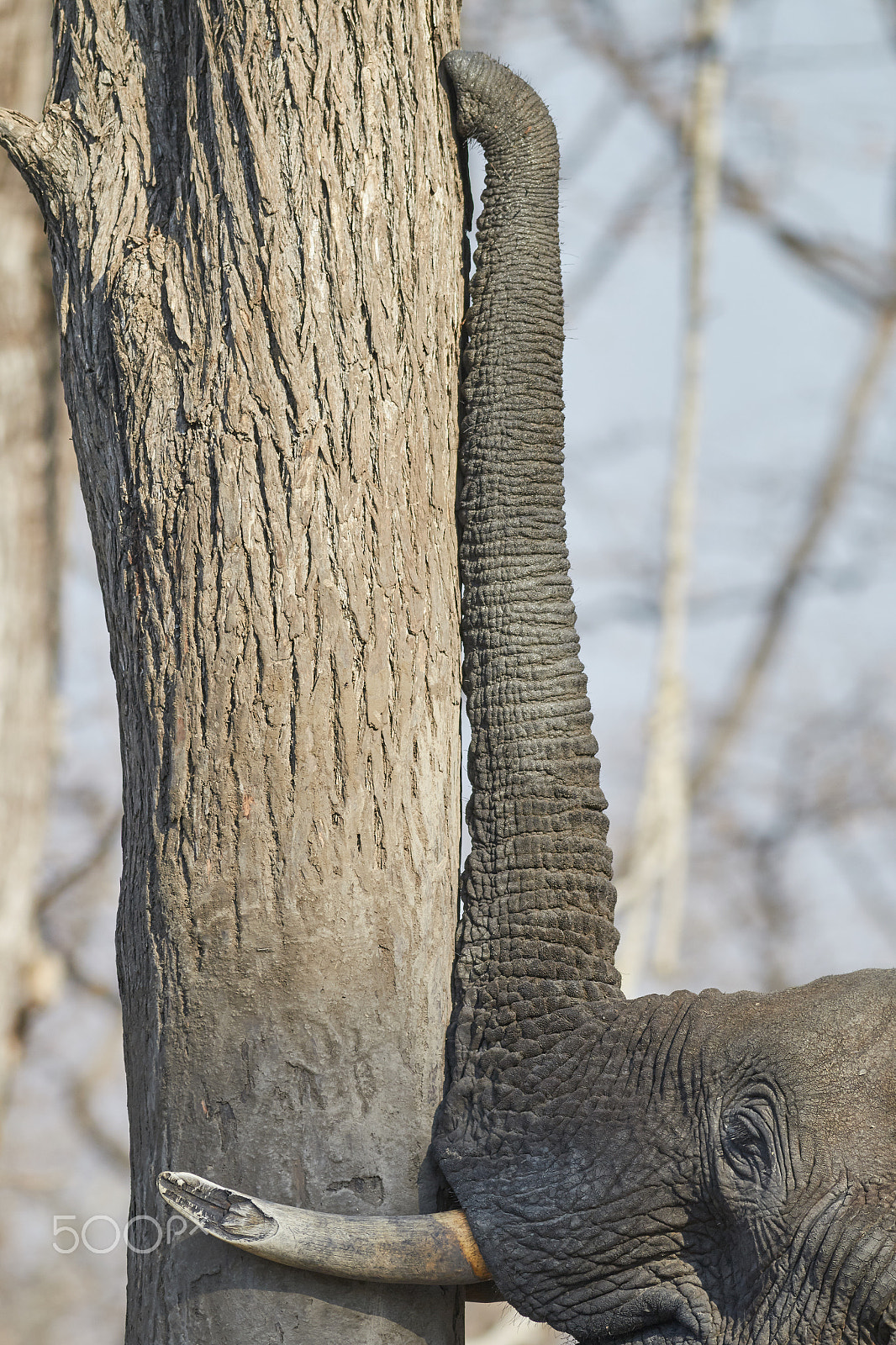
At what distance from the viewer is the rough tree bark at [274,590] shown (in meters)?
2.20

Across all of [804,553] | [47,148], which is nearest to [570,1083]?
[47,148]

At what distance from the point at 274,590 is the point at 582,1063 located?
936 mm

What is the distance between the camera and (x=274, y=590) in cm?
229

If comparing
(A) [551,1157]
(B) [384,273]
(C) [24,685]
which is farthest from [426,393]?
(C) [24,685]

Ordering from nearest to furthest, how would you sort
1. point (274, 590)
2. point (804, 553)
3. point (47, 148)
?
point (274, 590), point (47, 148), point (804, 553)

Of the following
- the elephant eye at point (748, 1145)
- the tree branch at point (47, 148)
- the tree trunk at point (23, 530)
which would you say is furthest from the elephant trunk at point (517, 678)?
the tree trunk at point (23, 530)

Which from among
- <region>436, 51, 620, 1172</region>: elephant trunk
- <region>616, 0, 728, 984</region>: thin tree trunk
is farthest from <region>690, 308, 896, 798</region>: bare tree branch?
<region>436, 51, 620, 1172</region>: elephant trunk

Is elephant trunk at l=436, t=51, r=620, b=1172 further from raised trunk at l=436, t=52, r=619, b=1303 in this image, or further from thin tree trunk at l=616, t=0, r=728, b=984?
thin tree trunk at l=616, t=0, r=728, b=984

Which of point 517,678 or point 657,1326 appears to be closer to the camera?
point 657,1326

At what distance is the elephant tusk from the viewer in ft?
6.73

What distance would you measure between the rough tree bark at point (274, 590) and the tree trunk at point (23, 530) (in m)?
5.30

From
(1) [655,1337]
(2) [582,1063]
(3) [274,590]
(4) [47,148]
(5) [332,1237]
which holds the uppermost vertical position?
(4) [47,148]

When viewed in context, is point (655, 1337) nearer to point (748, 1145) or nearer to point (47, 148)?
point (748, 1145)

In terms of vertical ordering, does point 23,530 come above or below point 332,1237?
above
